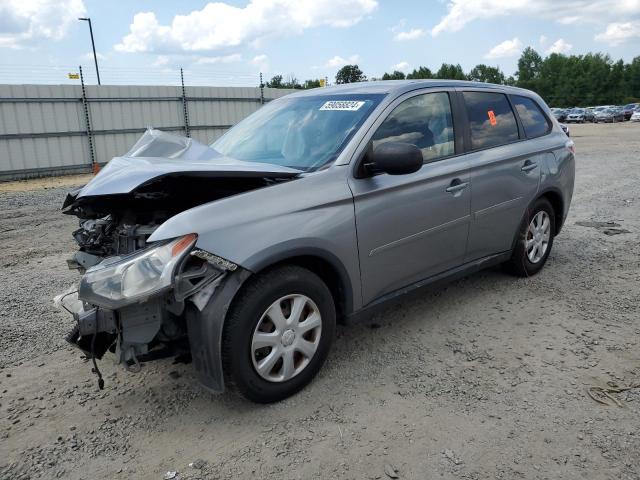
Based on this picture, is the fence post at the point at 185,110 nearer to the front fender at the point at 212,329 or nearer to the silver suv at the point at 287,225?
the silver suv at the point at 287,225

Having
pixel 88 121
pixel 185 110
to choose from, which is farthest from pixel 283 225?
pixel 185 110

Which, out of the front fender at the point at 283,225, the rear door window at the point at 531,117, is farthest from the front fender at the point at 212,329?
the rear door window at the point at 531,117

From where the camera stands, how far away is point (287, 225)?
2.94 m

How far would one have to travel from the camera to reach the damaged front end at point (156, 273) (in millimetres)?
2641

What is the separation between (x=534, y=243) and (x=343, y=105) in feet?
7.89

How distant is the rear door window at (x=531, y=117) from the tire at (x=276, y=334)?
285 cm

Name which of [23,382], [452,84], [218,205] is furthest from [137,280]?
[452,84]

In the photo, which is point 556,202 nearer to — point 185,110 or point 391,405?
point 391,405

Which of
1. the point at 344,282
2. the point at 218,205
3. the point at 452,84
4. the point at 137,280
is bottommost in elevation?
the point at 344,282

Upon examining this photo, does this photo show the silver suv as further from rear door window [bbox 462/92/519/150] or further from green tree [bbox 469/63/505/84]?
green tree [bbox 469/63/505/84]

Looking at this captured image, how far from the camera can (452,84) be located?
13.9ft

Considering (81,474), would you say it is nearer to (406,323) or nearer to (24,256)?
(406,323)

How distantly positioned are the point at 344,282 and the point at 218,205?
94 cm

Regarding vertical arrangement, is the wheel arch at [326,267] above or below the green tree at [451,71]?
below
